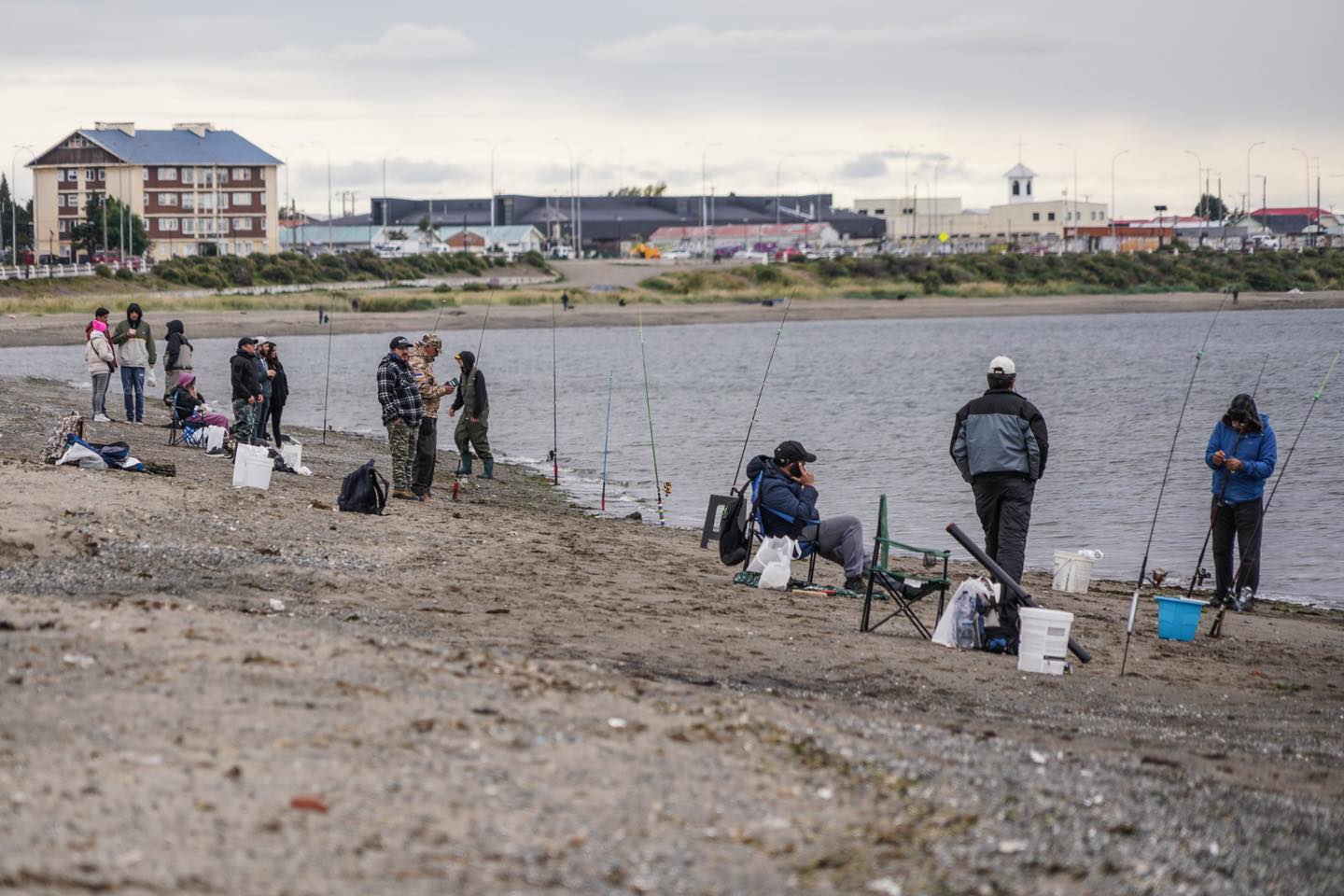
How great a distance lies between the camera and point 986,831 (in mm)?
5445

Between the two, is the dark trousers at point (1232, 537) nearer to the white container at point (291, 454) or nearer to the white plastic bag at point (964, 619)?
the white plastic bag at point (964, 619)

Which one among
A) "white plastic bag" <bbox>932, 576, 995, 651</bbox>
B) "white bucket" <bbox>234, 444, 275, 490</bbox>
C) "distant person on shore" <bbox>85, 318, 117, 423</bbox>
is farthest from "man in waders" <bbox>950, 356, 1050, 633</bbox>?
"distant person on shore" <bbox>85, 318, 117, 423</bbox>

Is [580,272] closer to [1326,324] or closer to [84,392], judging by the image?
[1326,324]

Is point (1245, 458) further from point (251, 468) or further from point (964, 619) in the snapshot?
point (251, 468)

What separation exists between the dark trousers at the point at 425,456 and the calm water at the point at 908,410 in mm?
3924

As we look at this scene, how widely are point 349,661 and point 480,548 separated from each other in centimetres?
545

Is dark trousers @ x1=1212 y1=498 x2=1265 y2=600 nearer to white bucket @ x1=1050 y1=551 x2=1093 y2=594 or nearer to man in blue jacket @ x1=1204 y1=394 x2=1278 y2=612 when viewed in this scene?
man in blue jacket @ x1=1204 y1=394 x2=1278 y2=612

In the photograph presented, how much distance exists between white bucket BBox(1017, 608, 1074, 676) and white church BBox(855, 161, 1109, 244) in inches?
6002

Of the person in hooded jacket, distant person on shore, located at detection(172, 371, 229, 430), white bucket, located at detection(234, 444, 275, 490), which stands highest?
the person in hooded jacket

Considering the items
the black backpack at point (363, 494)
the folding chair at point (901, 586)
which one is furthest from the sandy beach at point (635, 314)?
the folding chair at point (901, 586)

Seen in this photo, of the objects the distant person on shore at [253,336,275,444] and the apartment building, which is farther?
the apartment building

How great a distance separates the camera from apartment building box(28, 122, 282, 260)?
106 metres

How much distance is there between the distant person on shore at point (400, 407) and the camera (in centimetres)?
1416

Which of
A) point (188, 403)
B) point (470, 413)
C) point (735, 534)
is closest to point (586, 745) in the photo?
point (735, 534)
